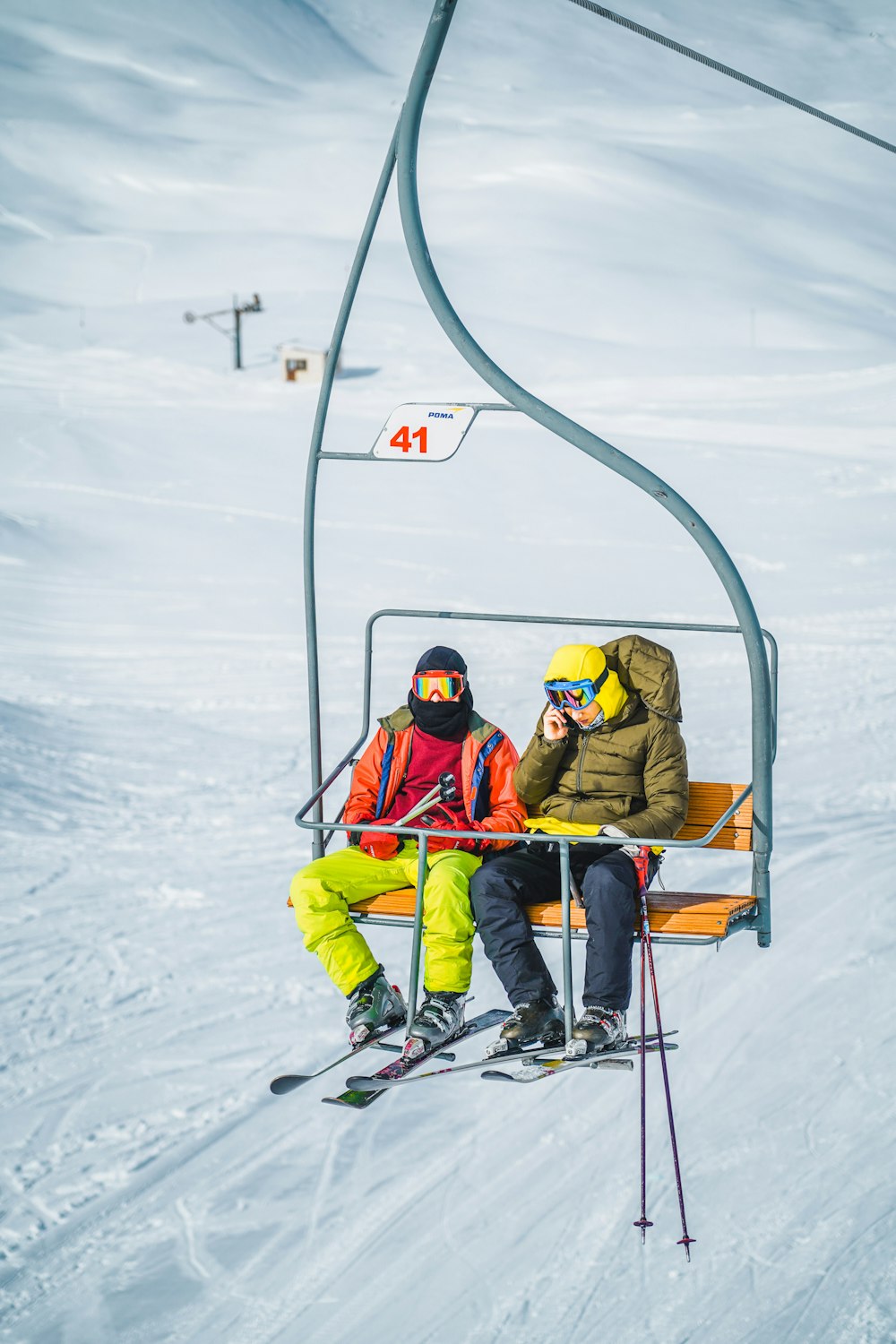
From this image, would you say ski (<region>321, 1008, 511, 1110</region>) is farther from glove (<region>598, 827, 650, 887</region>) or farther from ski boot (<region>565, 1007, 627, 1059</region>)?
glove (<region>598, 827, 650, 887</region>)

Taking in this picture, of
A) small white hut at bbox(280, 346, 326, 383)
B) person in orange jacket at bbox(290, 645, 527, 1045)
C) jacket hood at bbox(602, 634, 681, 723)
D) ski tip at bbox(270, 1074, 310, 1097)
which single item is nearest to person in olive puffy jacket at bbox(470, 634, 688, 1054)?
jacket hood at bbox(602, 634, 681, 723)

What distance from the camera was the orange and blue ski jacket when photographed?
16.8 feet

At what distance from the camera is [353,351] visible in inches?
1293

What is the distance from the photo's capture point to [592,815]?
499 centimetres

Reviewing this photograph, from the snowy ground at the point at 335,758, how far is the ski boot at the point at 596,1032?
3995 millimetres

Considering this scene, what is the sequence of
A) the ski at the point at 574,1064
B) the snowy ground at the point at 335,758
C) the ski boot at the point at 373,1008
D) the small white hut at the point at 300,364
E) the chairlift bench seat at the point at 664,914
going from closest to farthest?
the ski at the point at 574,1064 < the chairlift bench seat at the point at 664,914 < the ski boot at the point at 373,1008 < the snowy ground at the point at 335,758 < the small white hut at the point at 300,364

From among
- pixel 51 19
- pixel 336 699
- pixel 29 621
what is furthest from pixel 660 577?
pixel 51 19

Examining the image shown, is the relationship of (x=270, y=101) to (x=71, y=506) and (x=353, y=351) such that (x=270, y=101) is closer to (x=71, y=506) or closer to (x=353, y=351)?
(x=353, y=351)

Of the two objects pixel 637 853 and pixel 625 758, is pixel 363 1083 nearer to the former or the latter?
pixel 637 853

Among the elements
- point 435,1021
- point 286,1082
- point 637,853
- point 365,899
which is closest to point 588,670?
point 637,853

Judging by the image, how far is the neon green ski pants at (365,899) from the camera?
471cm

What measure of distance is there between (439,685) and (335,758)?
25.6 feet

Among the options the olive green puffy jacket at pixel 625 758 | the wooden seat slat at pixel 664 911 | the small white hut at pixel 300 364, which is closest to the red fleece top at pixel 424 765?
the olive green puffy jacket at pixel 625 758

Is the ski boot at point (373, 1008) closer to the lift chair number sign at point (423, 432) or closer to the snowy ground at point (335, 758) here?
the lift chair number sign at point (423, 432)
